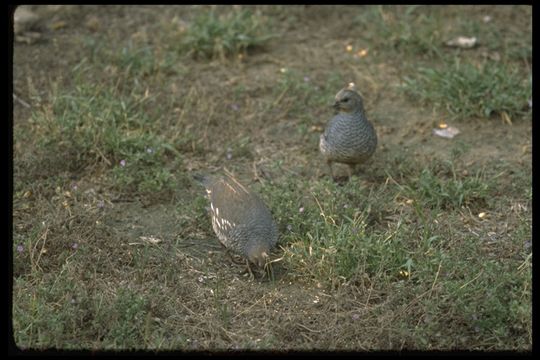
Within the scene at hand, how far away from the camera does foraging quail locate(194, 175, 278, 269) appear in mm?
6526

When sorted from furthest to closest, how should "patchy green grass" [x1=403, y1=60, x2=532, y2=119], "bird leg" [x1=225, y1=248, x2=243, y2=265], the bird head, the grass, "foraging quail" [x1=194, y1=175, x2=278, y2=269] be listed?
"patchy green grass" [x1=403, y1=60, x2=532, y2=119] → the bird head → "bird leg" [x1=225, y1=248, x2=243, y2=265] → "foraging quail" [x1=194, y1=175, x2=278, y2=269] → the grass

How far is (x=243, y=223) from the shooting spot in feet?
21.7

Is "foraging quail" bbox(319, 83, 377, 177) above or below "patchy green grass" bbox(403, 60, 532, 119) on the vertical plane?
above

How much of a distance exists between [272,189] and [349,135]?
89cm

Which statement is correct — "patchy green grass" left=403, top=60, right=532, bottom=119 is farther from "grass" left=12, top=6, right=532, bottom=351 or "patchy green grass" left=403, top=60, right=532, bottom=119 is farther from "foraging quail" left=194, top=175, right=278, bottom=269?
"foraging quail" left=194, top=175, right=278, bottom=269

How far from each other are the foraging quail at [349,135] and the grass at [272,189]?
1.03 ft

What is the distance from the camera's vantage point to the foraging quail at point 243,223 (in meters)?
6.53

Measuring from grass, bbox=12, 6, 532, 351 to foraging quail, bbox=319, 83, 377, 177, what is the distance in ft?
1.03

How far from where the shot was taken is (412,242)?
6.62 meters

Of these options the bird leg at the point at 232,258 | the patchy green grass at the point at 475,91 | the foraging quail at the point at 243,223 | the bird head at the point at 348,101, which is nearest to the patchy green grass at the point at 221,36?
the patchy green grass at the point at 475,91

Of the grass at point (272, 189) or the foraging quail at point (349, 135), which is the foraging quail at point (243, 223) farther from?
the foraging quail at point (349, 135)

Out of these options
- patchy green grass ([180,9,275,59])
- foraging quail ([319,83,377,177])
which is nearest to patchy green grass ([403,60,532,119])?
foraging quail ([319,83,377,177])

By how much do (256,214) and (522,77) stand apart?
4.00 m

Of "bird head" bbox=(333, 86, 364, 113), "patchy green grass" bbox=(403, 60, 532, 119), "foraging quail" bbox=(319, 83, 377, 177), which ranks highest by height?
"bird head" bbox=(333, 86, 364, 113)
